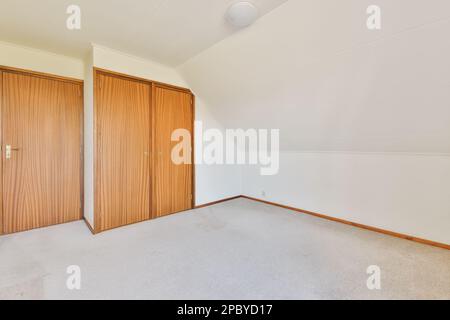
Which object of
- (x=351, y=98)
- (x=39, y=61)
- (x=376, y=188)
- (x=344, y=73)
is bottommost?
(x=376, y=188)

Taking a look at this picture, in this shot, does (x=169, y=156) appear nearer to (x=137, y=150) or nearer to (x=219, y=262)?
(x=137, y=150)

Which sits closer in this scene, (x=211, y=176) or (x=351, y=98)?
(x=351, y=98)

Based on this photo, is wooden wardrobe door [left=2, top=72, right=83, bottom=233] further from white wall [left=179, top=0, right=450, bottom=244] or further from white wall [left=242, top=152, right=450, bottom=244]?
white wall [left=242, top=152, right=450, bottom=244]

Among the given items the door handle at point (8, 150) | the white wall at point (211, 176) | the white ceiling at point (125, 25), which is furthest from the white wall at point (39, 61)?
the white wall at point (211, 176)

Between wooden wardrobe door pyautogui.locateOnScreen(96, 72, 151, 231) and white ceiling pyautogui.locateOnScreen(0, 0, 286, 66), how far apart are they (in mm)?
486

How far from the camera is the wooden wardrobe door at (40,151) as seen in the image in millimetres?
2576

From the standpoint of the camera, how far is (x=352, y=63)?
197cm

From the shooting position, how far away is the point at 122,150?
282 centimetres

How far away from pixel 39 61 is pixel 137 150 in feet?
5.48

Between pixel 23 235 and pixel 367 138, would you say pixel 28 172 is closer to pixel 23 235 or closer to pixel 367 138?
pixel 23 235

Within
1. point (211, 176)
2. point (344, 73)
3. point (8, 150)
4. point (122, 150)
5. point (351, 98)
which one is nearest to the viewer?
point (344, 73)

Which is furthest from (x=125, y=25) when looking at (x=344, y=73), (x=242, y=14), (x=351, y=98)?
(x=351, y=98)

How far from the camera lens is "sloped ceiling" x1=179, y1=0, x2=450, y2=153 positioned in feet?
5.33
